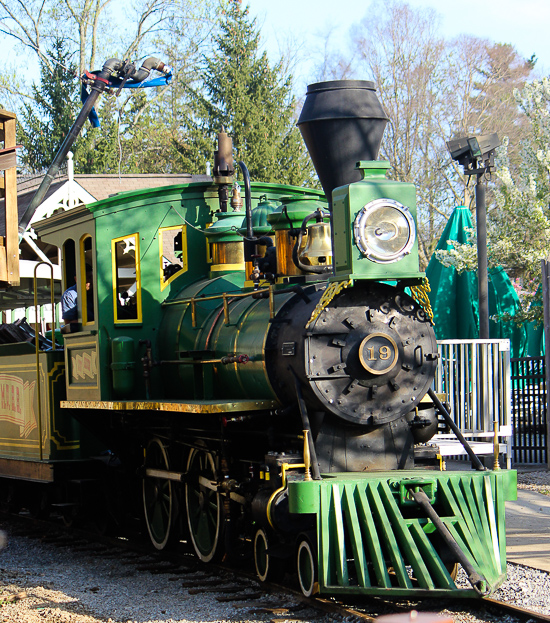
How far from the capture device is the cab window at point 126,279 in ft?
27.3

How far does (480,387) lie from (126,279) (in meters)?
5.00

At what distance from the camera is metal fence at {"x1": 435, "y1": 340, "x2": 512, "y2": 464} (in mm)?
11039

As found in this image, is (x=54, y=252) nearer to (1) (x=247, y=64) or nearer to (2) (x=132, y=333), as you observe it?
(2) (x=132, y=333)

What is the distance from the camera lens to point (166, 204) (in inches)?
340

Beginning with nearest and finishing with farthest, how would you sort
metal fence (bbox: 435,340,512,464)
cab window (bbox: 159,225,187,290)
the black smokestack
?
1. the black smokestack
2. cab window (bbox: 159,225,187,290)
3. metal fence (bbox: 435,340,512,464)

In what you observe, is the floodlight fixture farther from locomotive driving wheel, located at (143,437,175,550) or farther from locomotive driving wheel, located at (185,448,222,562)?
locomotive driving wheel, located at (185,448,222,562)

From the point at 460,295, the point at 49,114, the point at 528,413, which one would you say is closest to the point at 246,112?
the point at 49,114

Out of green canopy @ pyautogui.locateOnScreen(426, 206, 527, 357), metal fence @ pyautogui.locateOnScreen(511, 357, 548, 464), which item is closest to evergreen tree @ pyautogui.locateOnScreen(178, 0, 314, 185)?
green canopy @ pyautogui.locateOnScreen(426, 206, 527, 357)

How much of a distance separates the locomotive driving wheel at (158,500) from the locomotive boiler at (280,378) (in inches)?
0.9

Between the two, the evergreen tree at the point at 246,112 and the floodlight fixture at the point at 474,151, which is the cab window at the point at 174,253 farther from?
the evergreen tree at the point at 246,112

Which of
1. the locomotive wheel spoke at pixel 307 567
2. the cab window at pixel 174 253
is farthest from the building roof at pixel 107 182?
the locomotive wheel spoke at pixel 307 567

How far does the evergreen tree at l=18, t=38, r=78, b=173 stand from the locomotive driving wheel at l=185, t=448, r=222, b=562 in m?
27.6

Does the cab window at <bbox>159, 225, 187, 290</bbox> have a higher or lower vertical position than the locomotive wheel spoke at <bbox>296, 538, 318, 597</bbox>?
higher

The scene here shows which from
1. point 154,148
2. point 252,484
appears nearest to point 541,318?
point 252,484
